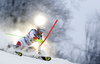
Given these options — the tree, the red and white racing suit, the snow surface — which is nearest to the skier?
the red and white racing suit

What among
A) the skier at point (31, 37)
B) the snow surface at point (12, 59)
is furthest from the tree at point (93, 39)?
the snow surface at point (12, 59)

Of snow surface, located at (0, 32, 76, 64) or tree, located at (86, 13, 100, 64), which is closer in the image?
snow surface, located at (0, 32, 76, 64)

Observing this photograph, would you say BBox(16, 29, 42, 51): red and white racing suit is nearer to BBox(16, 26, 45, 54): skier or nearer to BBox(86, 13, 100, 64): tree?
BBox(16, 26, 45, 54): skier

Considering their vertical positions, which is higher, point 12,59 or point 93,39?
point 93,39

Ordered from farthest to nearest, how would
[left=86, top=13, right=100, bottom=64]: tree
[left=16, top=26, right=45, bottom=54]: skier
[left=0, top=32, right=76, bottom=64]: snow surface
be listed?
[left=86, top=13, right=100, bottom=64]: tree, [left=16, top=26, right=45, bottom=54]: skier, [left=0, top=32, right=76, bottom=64]: snow surface

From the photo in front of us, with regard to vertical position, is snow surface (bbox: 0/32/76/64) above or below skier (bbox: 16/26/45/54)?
below

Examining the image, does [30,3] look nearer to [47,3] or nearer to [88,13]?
[47,3]

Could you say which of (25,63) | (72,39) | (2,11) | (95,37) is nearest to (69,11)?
(72,39)

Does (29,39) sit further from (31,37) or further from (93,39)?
(93,39)

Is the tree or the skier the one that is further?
the tree

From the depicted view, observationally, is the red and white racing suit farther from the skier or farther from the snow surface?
the snow surface

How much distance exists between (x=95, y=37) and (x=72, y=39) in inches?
45.5

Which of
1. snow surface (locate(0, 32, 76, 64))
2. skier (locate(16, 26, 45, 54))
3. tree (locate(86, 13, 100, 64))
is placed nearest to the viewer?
snow surface (locate(0, 32, 76, 64))

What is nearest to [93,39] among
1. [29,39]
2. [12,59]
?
[29,39]
